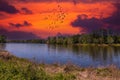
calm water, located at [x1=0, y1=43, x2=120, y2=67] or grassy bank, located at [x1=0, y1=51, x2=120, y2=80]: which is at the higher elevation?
grassy bank, located at [x1=0, y1=51, x2=120, y2=80]

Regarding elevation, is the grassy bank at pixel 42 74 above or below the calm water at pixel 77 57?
above

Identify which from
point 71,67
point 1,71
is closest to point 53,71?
point 71,67

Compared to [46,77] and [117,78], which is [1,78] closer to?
[46,77]

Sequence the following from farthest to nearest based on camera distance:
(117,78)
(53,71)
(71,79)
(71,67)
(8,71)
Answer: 1. (71,67)
2. (53,71)
3. (117,78)
4. (71,79)
5. (8,71)

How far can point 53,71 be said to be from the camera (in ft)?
80.0

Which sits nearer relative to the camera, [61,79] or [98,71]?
[61,79]

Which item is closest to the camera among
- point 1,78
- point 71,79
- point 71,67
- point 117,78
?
point 1,78

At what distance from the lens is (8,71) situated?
61.0 feet

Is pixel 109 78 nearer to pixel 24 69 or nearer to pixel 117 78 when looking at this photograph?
pixel 117 78

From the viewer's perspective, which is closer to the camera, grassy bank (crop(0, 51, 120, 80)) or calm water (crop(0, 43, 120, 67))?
grassy bank (crop(0, 51, 120, 80))

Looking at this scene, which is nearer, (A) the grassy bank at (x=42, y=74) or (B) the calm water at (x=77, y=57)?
(A) the grassy bank at (x=42, y=74)

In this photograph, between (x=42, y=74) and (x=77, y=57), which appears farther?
(x=77, y=57)

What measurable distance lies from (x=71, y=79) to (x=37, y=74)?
2.49 m

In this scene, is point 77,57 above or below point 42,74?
below
